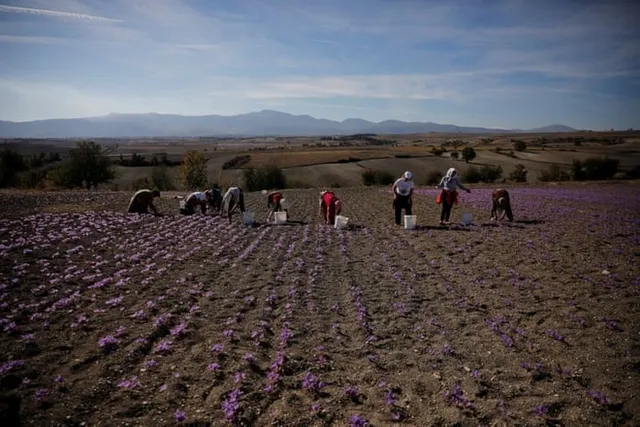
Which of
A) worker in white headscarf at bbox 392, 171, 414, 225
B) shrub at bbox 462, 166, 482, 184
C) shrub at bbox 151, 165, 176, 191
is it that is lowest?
shrub at bbox 151, 165, 176, 191

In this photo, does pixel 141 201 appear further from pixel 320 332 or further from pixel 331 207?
pixel 320 332

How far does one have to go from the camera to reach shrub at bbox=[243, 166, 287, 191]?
5869 centimetres

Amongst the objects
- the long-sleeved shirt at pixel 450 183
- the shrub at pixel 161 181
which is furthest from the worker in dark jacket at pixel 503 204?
the shrub at pixel 161 181

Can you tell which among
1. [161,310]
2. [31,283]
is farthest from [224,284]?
[31,283]

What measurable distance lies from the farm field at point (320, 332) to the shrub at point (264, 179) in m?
43.9

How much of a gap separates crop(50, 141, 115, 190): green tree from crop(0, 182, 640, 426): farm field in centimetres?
4483

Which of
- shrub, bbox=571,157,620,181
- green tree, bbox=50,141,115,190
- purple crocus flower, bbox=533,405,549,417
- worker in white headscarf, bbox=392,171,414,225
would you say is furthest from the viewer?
green tree, bbox=50,141,115,190

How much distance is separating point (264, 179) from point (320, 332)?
2076 inches

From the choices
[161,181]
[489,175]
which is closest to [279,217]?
[489,175]

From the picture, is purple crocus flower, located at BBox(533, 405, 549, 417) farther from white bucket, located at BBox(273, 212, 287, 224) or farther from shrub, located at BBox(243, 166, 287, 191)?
shrub, located at BBox(243, 166, 287, 191)

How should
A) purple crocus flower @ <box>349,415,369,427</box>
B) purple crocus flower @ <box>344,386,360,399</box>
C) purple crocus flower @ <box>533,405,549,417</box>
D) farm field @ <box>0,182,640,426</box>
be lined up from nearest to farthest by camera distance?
purple crocus flower @ <box>349,415,369,427</box>, purple crocus flower @ <box>533,405,549,417</box>, farm field @ <box>0,182,640,426</box>, purple crocus flower @ <box>344,386,360,399</box>

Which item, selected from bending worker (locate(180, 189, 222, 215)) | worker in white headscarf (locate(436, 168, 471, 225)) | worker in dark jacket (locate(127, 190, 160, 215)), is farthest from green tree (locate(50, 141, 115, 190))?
worker in white headscarf (locate(436, 168, 471, 225))

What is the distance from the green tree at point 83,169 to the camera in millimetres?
53875

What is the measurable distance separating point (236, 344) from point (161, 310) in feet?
7.77
